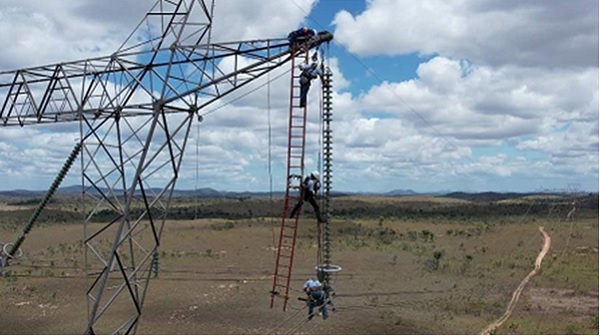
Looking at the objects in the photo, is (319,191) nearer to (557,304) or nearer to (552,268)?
(557,304)

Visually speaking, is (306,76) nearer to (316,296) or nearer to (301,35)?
(301,35)

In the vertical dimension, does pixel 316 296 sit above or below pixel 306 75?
below

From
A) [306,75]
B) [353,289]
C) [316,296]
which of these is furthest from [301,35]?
[353,289]

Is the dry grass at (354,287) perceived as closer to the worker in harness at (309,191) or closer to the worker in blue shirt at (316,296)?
the worker in blue shirt at (316,296)

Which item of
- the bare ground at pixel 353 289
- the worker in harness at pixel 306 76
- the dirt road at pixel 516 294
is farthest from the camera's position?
the bare ground at pixel 353 289

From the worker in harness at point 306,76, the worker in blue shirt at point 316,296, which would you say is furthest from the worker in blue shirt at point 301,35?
the worker in blue shirt at point 316,296

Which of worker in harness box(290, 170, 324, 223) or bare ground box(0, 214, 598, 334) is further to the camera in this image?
bare ground box(0, 214, 598, 334)

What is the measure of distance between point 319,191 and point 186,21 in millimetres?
5369

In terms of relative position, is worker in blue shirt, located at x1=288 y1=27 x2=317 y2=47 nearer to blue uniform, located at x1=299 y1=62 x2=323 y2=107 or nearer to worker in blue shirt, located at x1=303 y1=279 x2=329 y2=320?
blue uniform, located at x1=299 y1=62 x2=323 y2=107

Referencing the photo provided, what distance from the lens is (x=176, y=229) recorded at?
57.6m

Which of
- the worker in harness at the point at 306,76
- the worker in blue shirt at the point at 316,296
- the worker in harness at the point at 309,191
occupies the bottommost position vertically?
A: the worker in blue shirt at the point at 316,296

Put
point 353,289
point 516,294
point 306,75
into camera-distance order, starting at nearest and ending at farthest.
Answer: point 306,75
point 516,294
point 353,289

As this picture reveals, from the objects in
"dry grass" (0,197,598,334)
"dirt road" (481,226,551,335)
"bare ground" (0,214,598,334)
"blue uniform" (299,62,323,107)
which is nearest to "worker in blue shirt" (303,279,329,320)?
"bare ground" (0,214,598,334)

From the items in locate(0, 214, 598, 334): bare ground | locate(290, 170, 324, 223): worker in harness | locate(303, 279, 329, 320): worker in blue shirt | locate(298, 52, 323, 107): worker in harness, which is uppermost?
locate(298, 52, 323, 107): worker in harness
